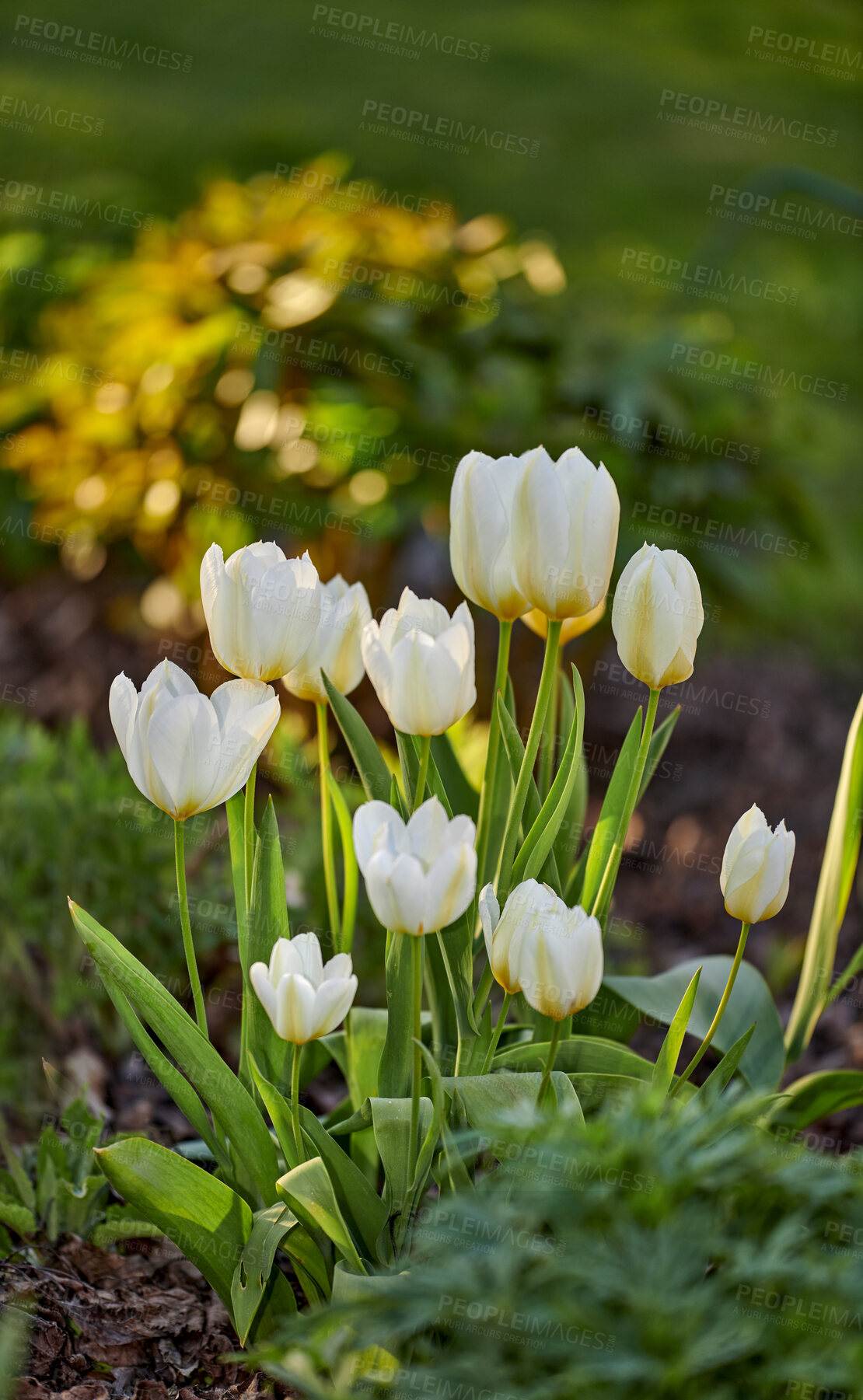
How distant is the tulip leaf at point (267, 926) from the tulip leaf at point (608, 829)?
372 millimetres

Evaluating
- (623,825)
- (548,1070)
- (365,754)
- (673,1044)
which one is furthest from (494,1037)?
(365,754)

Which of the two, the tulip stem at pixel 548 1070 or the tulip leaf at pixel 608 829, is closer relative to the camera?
the tulip stem at pixel 548 1070

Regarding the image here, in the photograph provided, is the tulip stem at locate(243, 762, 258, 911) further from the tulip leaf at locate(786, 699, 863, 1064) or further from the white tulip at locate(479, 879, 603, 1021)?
the tulip leaf at locate(786, 699, 863, 1064)

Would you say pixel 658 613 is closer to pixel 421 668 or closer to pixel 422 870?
pixel 421 668

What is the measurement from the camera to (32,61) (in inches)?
337

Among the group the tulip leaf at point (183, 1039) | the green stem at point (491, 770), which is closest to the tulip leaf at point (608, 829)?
the green stem at point (491, 770)

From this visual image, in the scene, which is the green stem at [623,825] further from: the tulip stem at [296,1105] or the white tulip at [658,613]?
the tulip stem at [296,1105]

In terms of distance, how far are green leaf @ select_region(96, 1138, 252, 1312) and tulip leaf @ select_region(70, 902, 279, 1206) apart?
0.19 feet

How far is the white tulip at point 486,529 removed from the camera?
1218mm

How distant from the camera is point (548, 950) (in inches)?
42.4

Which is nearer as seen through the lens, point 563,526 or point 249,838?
point 563,526

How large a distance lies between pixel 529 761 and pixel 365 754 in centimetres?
27

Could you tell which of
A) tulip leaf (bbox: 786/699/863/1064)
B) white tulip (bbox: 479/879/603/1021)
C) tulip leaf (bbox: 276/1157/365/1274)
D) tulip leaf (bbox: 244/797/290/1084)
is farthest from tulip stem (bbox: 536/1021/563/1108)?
tulip leaf (bbox: 786/699/863/1064)

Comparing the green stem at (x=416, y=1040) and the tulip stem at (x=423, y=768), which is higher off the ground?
the tulip stem at (x=423, y=768)
